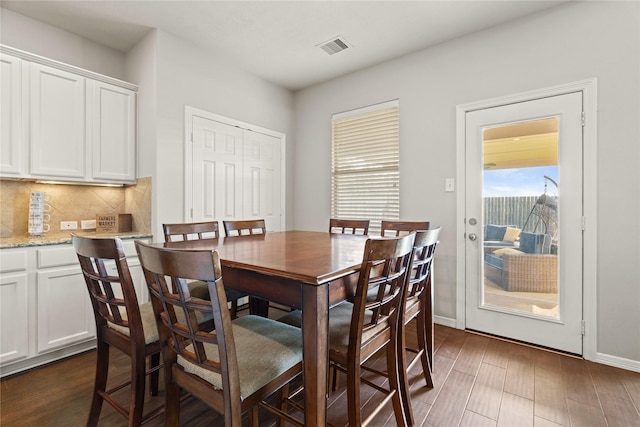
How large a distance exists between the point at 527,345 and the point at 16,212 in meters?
4.54

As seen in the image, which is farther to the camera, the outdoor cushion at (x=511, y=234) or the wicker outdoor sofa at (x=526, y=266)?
the outdoor cushion at (x=511, y=234)

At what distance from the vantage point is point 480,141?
2822 millimetres

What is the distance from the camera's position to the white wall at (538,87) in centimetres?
221

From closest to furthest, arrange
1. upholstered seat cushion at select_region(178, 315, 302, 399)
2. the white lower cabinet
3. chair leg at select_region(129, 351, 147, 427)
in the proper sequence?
upholstered seat cushion at select_region(178, 315, 302, 399)
chair leg at select_region(129, 351, 147, 427)
the white lower cabinet

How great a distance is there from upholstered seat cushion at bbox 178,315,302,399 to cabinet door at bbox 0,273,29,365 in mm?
1760

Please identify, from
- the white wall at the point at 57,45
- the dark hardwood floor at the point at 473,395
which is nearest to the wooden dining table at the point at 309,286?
the dark hardwood floor at the point at 473,395

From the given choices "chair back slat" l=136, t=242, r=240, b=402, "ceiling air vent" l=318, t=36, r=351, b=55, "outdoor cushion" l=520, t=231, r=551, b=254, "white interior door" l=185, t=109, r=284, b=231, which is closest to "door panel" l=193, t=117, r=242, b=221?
"white interior door" l=185, t=109, r=284, b=231

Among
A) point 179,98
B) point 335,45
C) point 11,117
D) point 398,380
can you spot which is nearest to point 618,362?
point 398,380

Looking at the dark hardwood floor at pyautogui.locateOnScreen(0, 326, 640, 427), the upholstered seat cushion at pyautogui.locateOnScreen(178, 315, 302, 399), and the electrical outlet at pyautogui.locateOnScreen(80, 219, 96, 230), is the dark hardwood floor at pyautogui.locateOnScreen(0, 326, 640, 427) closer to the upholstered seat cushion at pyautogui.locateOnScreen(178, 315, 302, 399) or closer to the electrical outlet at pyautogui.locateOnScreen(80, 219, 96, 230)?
the upholstered seat cushion at pyautogui.locateOnScreen(178, 315, 302, 399)

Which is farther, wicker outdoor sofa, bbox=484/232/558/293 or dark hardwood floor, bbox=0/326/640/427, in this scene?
wicker outdoor sofa, bbox=484/232/558/293

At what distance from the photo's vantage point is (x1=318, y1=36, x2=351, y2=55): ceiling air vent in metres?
3.00

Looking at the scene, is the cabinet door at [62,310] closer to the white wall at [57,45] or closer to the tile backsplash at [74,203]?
the tile backsplash at [74,203]

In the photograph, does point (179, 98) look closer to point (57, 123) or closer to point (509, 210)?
point (57, 123)

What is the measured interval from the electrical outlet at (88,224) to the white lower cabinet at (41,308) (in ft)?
2.44
